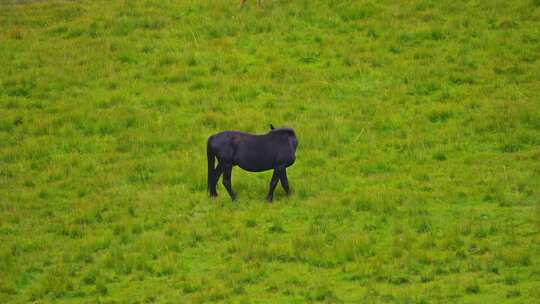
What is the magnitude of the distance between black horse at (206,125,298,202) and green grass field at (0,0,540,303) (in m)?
0.80

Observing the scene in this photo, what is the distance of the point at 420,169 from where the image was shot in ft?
72.5

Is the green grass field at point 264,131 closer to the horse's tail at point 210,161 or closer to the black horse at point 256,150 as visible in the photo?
the horse's tail at point 210,161

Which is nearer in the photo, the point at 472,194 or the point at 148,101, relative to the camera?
the point at 472,194

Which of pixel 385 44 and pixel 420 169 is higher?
pixel 385 44

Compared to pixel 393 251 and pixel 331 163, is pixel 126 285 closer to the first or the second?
pixel 393 251

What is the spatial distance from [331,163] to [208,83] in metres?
7.18

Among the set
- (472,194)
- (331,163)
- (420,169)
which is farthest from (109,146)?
(472,194)

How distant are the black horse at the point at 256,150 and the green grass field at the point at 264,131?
0.80 metres

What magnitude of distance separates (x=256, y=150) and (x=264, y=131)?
537 cm

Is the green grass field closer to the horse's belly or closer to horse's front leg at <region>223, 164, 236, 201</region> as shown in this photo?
horse's front leg at <region>223, 164, 236, 201</region>

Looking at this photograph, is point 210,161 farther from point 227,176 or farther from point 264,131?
point 264,131

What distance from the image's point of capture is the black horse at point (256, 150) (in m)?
19.9

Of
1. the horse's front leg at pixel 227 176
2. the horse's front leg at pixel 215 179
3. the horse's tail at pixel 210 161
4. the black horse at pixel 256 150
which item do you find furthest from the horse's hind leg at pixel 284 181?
the horse's tail at pixel 210 161

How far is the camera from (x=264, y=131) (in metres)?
25.2
